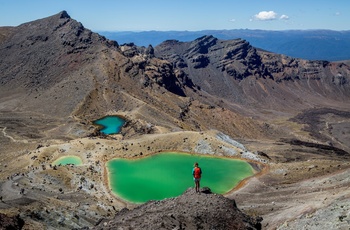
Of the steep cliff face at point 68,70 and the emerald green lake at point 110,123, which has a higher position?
the steep cliff face at point 68,70

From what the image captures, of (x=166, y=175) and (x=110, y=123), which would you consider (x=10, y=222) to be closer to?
(x=166, y=175)

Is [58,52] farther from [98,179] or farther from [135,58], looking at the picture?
[98,179]

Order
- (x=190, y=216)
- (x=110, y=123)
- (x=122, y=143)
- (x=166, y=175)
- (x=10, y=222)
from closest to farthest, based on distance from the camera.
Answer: (x=10, y=222), (x=190, y=216), (x=166, y=175), (x=122, y=143), (x=110, y=123)

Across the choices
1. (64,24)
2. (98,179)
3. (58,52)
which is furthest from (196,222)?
(64,24)

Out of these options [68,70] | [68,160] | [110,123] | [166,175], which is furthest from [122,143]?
[68,70]

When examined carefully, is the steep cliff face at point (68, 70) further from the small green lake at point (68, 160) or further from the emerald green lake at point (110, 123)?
the small green lake at point (68, 160)

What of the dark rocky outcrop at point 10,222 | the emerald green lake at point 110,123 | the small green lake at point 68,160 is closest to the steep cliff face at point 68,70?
the emerald green lake at point 110,123
